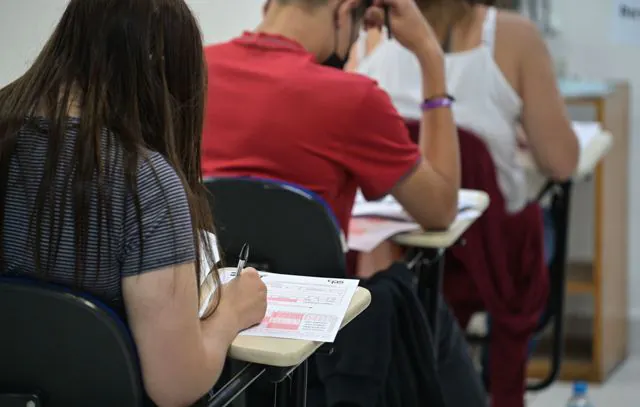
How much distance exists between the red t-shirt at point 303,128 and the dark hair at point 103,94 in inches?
19.5

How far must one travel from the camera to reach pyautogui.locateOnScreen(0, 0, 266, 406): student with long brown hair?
1.07 metres

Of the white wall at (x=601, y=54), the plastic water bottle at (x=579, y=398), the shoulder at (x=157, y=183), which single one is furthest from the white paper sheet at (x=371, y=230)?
the white wall at (x=601, y=54)

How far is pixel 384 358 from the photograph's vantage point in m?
1.58

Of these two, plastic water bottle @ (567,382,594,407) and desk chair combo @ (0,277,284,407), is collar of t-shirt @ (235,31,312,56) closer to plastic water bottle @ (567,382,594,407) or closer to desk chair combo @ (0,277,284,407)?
desk chair combo @ (0,277,284,407)

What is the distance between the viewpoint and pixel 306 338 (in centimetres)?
116

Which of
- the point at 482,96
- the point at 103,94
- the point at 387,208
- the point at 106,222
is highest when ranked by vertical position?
the point at 103,94

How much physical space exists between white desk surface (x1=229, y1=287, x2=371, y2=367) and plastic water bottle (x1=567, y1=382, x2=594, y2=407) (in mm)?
1918

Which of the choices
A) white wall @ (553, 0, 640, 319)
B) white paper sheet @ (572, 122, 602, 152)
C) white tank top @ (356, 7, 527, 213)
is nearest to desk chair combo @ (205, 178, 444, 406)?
white tank top @ (356, 7, 527, 213)

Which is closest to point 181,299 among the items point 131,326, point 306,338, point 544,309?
point 131,326

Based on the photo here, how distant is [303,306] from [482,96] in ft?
4.03

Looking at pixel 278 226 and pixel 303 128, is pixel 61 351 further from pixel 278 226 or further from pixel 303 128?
pixel 303 128

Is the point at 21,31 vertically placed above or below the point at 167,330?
above

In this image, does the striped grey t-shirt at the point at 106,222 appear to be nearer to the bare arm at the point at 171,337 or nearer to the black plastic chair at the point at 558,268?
the bare arm at the point at 171,337

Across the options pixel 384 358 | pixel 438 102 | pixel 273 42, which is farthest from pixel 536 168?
pixel 384 358
